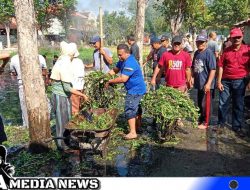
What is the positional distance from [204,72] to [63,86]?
3057 millimetres

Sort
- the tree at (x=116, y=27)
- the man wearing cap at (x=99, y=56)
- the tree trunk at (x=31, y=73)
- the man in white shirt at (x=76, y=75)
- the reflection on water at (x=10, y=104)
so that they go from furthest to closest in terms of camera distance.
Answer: the tree at (x=116, y=27) → the reflection on water at (x=10, y=104) → the man wearing cap at (x=99, y=56) → the man in white shirt at (x=76, y=75) → the tree trunk at (x=31, y=73)

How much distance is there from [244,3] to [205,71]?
34.2 m

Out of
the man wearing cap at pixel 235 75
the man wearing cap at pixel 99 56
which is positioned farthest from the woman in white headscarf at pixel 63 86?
the man wearing cap at pixel 235 75

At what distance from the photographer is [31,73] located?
18.1 feet

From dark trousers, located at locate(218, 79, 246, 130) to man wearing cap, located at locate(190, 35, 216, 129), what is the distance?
299mm

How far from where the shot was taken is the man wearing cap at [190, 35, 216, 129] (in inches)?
267

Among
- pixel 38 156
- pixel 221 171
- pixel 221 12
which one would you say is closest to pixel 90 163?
pixel 38 156

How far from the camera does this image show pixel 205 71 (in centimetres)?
691

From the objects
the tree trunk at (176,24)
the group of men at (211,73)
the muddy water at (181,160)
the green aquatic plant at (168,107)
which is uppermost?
the tree trunk at (176,24)

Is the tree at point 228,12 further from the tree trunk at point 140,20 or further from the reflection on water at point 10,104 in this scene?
the tree trunk at point 140,20

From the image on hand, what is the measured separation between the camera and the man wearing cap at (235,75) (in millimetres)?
6414

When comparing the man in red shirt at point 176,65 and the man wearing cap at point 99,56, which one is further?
the man wearing cap at point 99,56

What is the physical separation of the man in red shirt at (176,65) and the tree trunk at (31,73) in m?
2.49

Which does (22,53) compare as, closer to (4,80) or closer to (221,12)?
(4,80)
